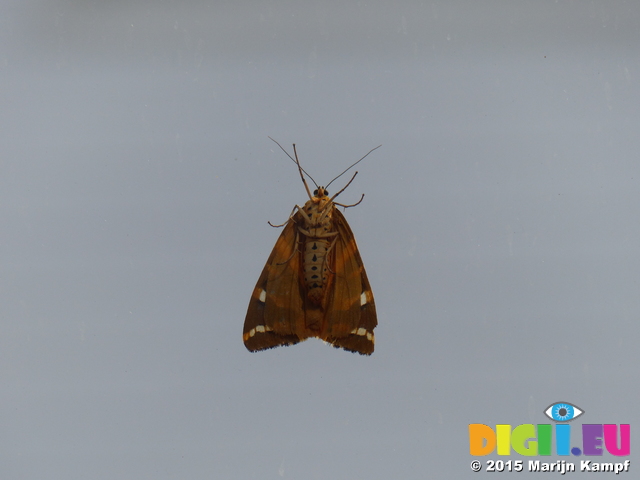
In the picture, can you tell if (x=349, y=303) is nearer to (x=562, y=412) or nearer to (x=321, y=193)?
(x=321, y=193)

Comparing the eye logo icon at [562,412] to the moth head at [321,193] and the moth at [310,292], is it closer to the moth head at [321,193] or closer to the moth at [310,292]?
the moth at [310,292]

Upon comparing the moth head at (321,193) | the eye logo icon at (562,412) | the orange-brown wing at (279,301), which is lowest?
the eye logo icon at (562,412)

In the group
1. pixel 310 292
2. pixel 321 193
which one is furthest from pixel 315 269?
pixel 321 193

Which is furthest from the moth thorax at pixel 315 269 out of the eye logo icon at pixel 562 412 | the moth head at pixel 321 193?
the eye logo icon at pixel 562 412

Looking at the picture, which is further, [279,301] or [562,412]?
[562,412]

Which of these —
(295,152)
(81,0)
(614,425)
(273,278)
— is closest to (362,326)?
(273,278)
